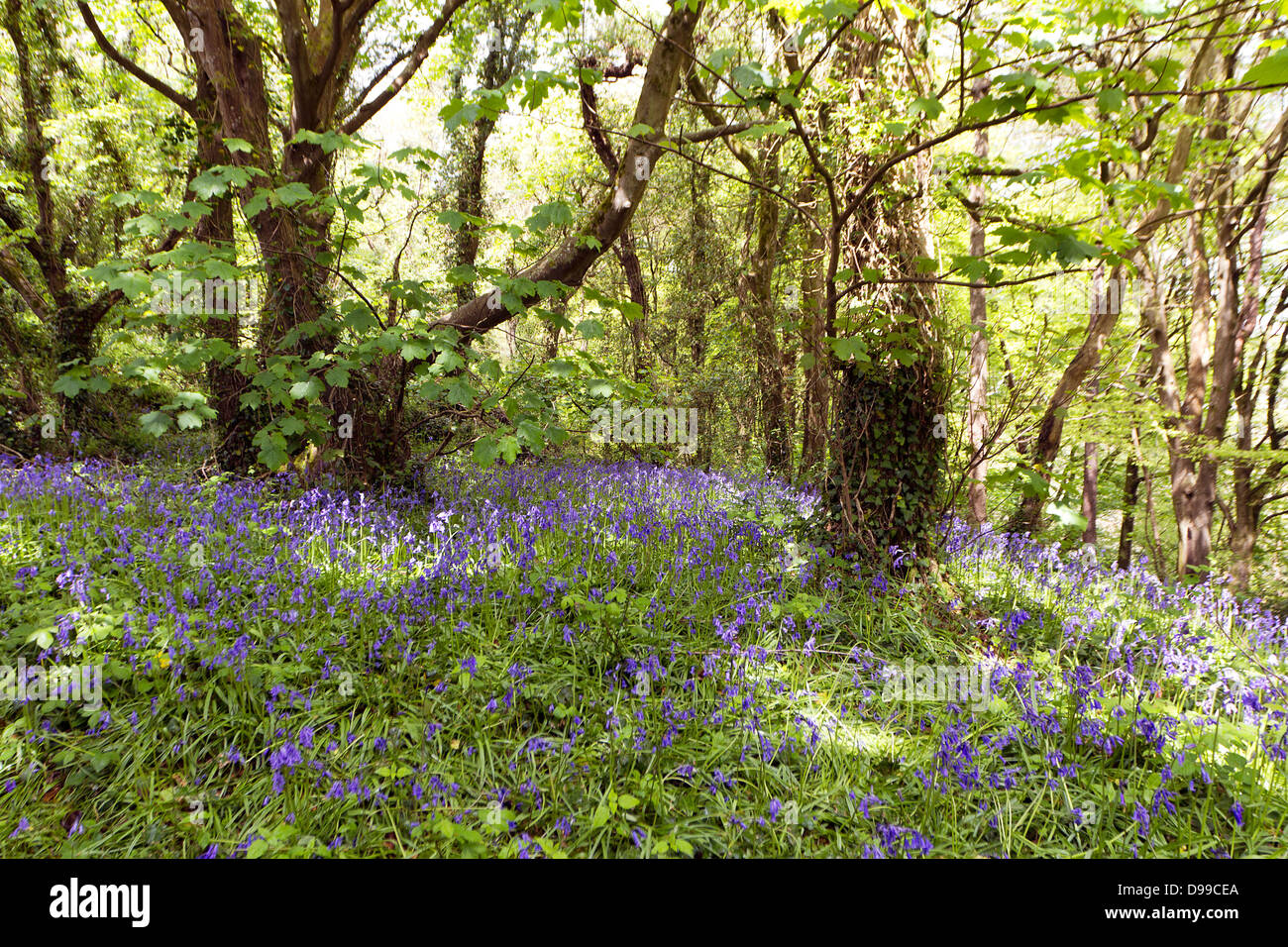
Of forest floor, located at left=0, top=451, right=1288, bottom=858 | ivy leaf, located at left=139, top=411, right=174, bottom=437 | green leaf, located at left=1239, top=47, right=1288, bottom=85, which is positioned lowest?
forest floor, located at left=0, top=451, right=1288, bottom=858

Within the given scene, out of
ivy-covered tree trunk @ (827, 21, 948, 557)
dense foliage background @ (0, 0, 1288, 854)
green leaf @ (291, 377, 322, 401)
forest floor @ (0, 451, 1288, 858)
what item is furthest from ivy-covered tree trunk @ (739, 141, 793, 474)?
green leaf @ (291, 377, 322, 401)

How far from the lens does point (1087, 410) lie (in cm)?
671

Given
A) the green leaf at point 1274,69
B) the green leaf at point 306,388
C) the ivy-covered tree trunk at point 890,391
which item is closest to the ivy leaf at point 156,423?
the green leaf at point 306,388

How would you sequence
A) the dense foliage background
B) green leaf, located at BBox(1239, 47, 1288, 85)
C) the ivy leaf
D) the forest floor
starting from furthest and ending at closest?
the ivy leaf → the dense foliage background → the forest floor → green leaf, located at BBox(1239, 47, 1288, 85)

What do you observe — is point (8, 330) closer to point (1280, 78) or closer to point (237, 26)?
point (237, 26)

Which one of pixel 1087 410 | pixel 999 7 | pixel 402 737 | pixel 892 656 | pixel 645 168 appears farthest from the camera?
pixel 1087 410

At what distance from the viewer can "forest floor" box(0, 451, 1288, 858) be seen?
2.26 m

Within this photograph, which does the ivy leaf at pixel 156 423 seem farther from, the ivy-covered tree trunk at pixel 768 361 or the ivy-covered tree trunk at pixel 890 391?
the ivy-covered tree trunk at pixel 768 361

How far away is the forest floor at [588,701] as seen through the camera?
226 cm

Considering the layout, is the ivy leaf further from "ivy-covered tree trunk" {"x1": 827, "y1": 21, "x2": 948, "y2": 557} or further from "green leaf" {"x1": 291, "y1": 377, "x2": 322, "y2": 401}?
"ivy-covered tree trunk" {"x1": 827, "y1": 21, "x2": 948, "y2": 557}

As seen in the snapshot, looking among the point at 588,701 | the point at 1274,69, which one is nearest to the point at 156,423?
the point at 588,701

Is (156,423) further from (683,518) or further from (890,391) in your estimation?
Answer: (890,391)
